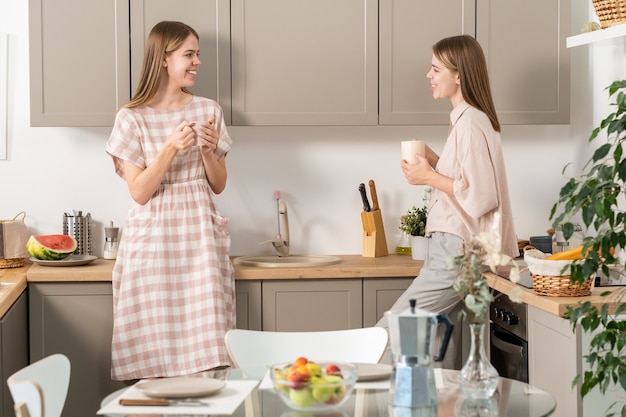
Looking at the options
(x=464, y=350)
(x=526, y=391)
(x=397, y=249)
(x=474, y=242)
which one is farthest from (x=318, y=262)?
(x=474, y=242)

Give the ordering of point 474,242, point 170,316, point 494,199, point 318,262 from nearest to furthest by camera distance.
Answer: point 474,242
point 494,199
point 170,316
point 318,262

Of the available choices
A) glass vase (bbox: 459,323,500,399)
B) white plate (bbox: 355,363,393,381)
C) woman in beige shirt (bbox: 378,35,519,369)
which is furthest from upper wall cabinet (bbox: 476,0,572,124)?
glass vase (bbox: 459,323,500,399)

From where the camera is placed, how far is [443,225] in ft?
12.2

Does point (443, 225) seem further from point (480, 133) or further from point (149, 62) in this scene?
point (149, 62)

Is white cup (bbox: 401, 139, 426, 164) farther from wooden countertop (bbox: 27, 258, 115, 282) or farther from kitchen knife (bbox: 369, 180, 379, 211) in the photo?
wooden countertop (bbox: 27, 258, 115, 282)

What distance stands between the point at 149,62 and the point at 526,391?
2.19 metres

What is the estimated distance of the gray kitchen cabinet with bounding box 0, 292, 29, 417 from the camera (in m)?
3.39

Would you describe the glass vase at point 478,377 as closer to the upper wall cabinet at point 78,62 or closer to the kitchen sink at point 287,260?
the kitchen sink at point 287,260

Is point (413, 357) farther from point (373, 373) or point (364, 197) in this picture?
point (364, 197)

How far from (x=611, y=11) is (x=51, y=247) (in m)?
2.40

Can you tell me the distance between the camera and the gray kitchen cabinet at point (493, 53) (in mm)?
4199

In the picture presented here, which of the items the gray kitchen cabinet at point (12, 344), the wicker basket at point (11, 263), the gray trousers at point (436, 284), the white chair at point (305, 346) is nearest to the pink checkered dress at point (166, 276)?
the gray kitchen cabinet at point (12, 344)

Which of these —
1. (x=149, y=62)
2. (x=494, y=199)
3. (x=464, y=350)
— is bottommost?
(x=464, y=350)

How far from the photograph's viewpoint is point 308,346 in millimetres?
3000
